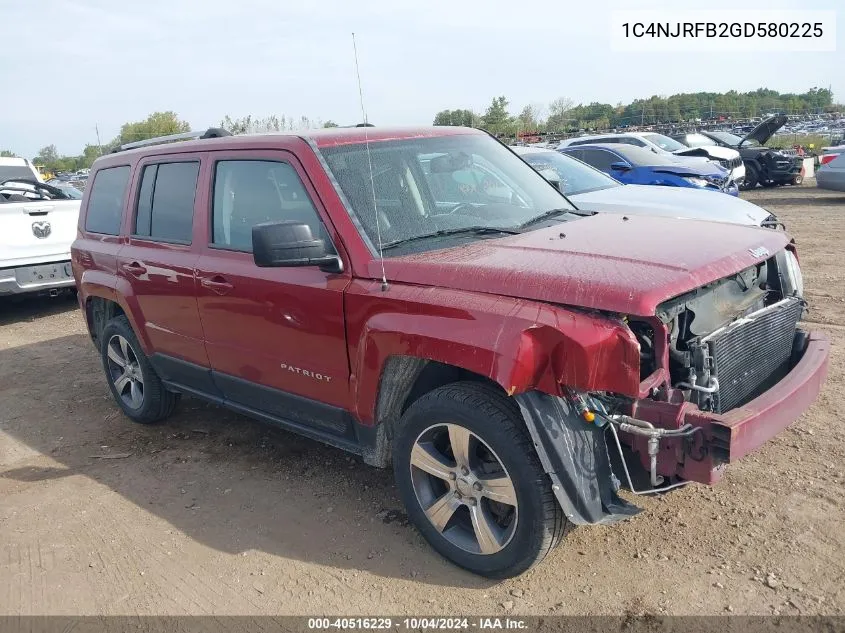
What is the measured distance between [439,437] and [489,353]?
2.09 ft

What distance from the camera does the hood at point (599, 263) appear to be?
9.05ft

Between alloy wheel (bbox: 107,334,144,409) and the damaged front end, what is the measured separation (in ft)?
11.6

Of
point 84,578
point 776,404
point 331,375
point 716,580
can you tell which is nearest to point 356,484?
point 331,375

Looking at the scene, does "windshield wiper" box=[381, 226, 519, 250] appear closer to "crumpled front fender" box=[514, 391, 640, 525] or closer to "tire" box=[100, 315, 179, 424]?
"crumpled front fender" box=[514, 391, 640, 525]

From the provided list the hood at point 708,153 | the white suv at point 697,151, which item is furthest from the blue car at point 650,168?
the hood at point 708,153

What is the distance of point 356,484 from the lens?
4.21m

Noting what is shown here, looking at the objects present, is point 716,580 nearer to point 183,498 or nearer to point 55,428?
point 183,498

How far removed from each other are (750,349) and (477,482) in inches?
52.6

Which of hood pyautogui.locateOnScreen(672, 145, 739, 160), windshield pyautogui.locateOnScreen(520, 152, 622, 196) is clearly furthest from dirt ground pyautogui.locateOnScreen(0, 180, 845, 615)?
hood pyautogui.locateOnScreen(672, 145, 739, 160)

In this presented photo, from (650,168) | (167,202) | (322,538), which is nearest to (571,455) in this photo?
(322,538)

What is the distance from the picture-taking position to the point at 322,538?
3686 mm

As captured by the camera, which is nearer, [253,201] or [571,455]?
[571,455]

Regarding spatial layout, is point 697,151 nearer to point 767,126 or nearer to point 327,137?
point 767,126

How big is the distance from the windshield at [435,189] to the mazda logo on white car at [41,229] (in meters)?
6.30
